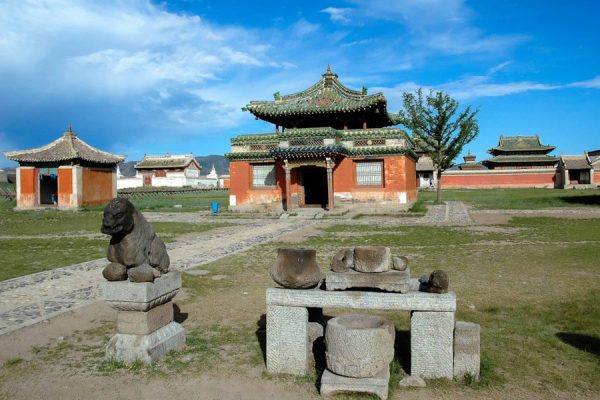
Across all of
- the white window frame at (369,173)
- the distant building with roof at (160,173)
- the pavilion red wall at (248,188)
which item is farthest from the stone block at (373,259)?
the distant building with roof at (160,173)

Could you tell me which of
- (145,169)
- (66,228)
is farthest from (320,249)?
(145,169)

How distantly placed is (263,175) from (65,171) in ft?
51.5

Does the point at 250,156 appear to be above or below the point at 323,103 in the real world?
below

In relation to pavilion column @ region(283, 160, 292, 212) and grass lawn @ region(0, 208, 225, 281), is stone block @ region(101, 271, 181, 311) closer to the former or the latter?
grass lawn @ region(0, 208, 225, 281)

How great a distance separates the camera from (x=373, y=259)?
5.02m

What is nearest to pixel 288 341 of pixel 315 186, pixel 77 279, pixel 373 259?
pixel 373 259

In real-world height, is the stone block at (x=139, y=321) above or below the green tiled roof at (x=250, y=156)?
below

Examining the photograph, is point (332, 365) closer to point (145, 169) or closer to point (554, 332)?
point (554, 332)

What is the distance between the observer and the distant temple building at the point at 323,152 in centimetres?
2703

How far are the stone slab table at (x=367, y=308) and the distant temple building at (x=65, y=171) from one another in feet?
110

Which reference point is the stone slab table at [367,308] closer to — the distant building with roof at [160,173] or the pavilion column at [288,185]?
the pavilion column at [288,185]

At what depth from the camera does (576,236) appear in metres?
15.2

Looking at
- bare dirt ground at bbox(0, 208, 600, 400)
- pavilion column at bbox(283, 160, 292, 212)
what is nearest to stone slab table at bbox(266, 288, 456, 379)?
bare dirt ground at bbox(0, 208, 600, 400)

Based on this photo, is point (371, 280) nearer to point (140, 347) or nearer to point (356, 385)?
point (356, 385)
